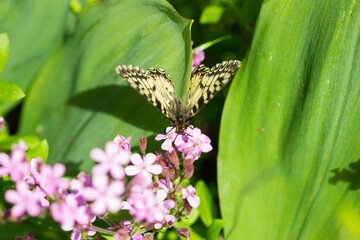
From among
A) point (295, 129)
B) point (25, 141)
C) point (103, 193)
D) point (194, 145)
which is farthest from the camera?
point (25, 141)

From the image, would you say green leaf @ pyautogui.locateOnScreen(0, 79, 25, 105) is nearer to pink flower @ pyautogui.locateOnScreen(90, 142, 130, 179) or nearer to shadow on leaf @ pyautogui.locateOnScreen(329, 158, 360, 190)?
pink flower @ pyautogui.locateOnScreen(90, 142, 130, 179)

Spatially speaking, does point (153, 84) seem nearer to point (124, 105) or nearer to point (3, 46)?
point (124, 105)

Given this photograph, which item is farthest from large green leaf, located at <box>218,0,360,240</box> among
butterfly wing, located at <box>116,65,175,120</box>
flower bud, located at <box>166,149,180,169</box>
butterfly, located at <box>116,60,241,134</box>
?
flower bud, located at <box>166,149,180,169</box>

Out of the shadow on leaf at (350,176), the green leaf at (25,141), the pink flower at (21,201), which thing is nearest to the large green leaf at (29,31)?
the green leaf at (25,141)

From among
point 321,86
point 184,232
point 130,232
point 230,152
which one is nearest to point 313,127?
point 321,86

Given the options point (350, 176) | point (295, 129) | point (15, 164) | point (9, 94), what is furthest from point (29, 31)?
point (350, 176)
